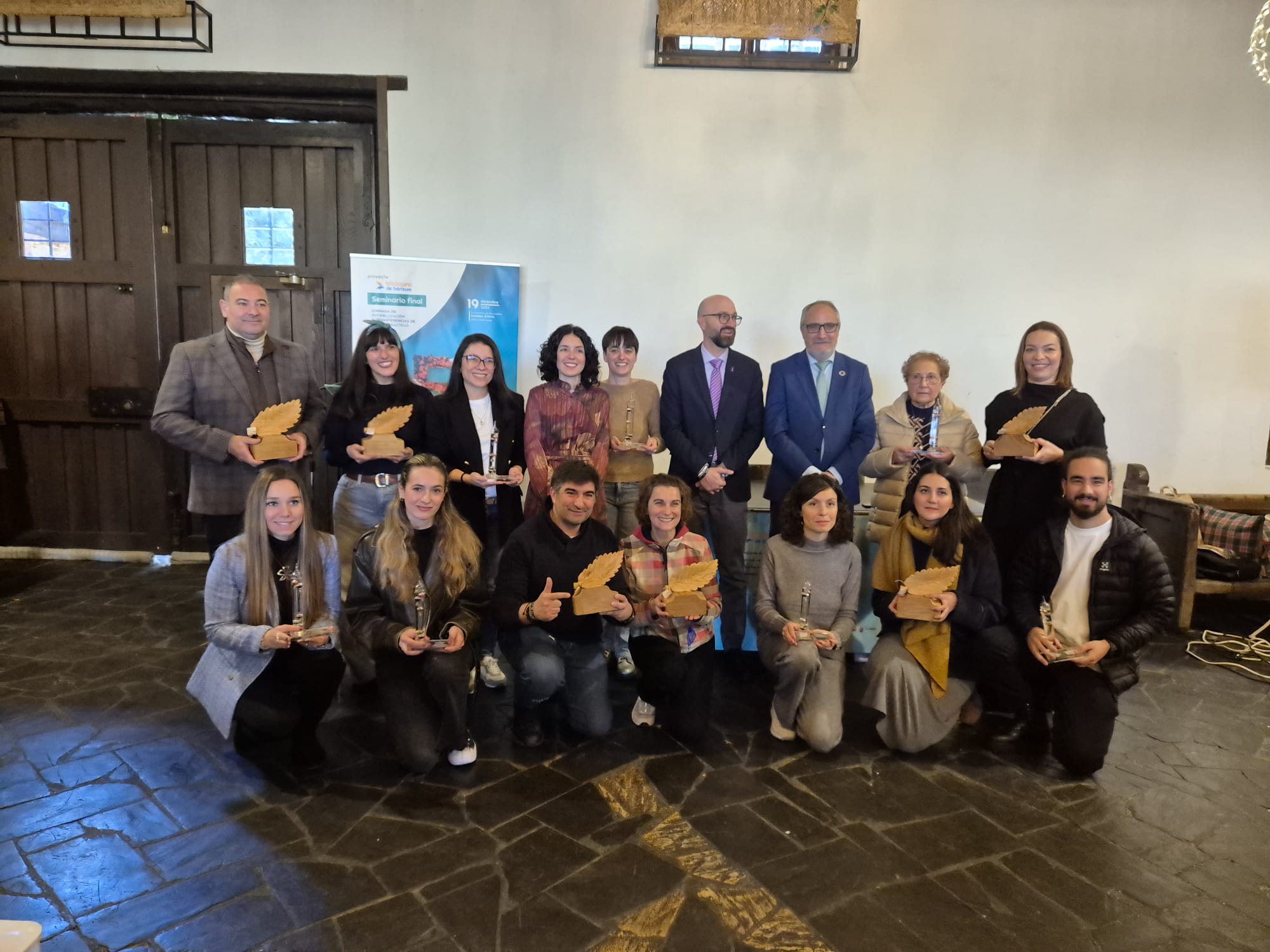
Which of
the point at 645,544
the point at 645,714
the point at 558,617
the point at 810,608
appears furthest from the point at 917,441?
the point at 558,617

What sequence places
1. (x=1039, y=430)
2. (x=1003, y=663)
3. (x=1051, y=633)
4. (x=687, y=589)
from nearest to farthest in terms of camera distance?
(x=687, y=589)
(x=1051, y=633)
(x=1003, y=663)
(x=1039, y=430)

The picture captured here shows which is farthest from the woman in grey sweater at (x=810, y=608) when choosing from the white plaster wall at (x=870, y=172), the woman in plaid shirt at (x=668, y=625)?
the white plaster wall at (x=870, y=172)

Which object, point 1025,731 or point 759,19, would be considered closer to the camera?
point 1025,731

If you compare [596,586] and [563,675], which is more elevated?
[596,586]

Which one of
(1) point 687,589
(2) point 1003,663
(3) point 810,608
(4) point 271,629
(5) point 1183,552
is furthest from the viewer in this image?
(5) point 1183,552

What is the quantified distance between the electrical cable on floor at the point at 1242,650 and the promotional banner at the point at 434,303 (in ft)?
15.4

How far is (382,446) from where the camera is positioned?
330 cm

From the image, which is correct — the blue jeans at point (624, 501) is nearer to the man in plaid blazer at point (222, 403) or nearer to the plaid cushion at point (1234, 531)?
the man in plaid blazer at point (222, 403)

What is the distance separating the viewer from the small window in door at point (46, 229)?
5.45 metres

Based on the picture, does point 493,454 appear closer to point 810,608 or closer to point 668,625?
point 668,625

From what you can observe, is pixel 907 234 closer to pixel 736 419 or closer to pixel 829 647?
pixel 736 419

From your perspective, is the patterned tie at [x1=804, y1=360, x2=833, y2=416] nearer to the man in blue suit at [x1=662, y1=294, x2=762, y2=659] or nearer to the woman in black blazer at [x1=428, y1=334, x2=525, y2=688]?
the man in blue suit at [x1=662, y1=294, x2=762, y2=659]

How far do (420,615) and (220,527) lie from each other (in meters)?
1.40

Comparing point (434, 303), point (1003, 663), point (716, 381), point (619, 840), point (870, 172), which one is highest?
point (870, 172)
